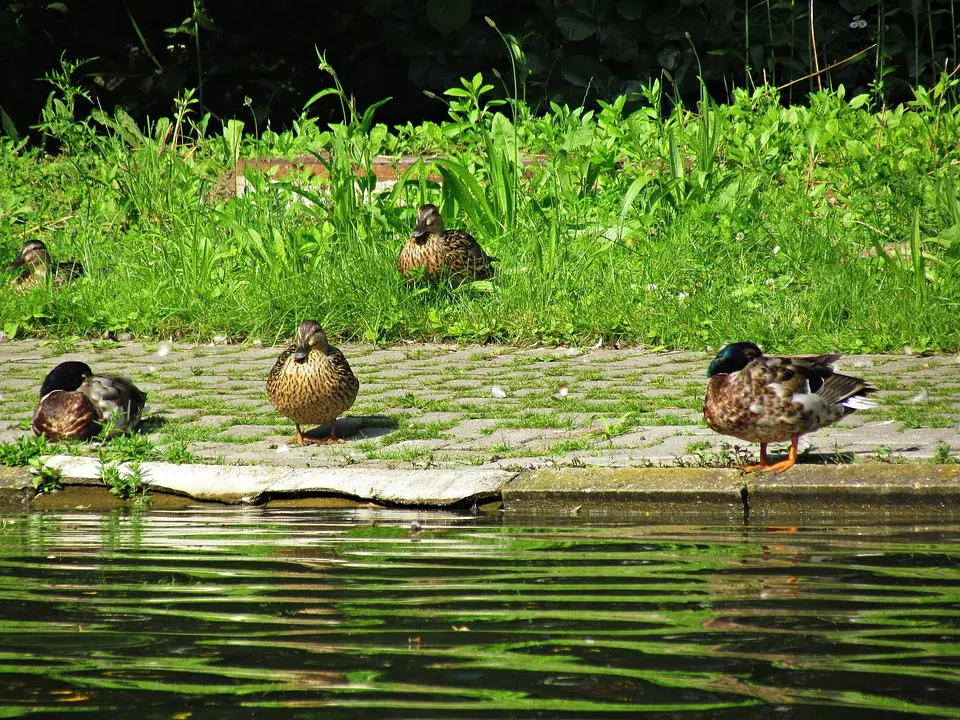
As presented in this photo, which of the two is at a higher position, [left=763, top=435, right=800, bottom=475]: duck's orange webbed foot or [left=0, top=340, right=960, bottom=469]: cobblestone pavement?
[left=0, top=340, right=960, bottom=469]: cobblestone pavement

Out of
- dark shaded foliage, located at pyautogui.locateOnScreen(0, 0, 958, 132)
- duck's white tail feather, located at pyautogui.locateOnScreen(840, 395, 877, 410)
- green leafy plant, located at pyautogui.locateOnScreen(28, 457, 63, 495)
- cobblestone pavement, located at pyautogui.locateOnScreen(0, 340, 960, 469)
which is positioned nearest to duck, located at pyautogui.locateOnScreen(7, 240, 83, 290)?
cobblestone pavement, located at pyautogui.locateOnScreen(0, 340, 960, 469)

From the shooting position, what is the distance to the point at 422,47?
47.0ft

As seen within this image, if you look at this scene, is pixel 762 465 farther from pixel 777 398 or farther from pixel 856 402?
pixel 856 402

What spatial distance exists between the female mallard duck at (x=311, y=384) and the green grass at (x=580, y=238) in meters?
2.08

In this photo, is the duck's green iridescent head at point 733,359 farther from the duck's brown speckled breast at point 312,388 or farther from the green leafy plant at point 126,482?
the green leafy plant at point 126,482

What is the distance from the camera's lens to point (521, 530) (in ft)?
14.6

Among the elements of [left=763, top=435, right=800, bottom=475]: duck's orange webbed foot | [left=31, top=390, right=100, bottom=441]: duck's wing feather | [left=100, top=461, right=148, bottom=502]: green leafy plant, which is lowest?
[left=763, top=435, right=800, bottom=475]: duck's orange webbed foot

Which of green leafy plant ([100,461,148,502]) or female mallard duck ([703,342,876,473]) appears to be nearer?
female mallard duck ([703,342,876,473])

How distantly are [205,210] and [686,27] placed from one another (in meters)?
5.82

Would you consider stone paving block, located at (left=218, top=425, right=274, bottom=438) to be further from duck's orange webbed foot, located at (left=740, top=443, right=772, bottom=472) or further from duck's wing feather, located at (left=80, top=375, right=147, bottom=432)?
duck's orange webbed foot, located at (left=740, top=443, right=772, bottom=472)

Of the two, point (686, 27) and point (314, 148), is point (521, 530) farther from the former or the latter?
point (686, 27)

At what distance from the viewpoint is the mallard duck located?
893 cm

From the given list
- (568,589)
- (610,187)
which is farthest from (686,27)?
(568,589)

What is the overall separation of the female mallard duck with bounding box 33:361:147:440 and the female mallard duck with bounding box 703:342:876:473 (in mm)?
2787
